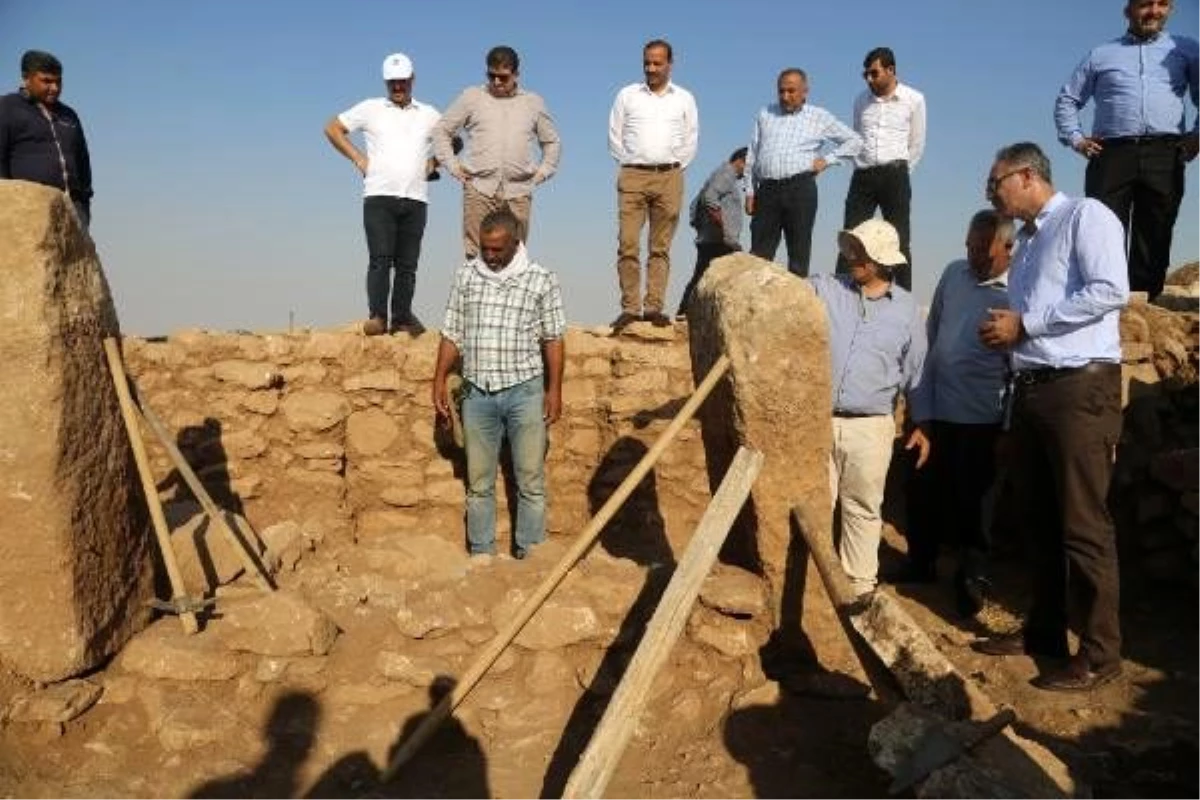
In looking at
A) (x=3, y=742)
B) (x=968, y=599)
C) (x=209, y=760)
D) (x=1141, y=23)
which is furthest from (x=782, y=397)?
(x=1141, y=23)

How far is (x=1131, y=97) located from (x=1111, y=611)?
12.4 feet

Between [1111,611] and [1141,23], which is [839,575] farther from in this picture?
[1141,23]

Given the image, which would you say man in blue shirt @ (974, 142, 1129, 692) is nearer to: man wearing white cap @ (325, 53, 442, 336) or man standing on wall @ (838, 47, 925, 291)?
man standing on wall @ (838, 47, 925, 291)

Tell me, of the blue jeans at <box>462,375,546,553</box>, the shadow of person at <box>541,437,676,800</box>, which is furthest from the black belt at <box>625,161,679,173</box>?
the blue jeans at <box>462,375,546,553</box>

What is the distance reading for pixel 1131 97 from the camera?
599cm

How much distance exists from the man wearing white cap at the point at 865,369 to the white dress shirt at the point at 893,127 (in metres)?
2.85

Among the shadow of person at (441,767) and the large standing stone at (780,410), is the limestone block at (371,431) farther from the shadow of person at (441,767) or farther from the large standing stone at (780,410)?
the large standing stone at (780,410)

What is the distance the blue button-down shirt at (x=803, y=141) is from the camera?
7016mm

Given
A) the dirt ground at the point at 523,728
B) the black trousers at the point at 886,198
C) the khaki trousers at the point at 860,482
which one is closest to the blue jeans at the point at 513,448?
the dirt ground at the point at 523,728

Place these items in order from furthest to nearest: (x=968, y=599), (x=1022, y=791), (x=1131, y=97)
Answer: (x=1131, y=97)
(x=968, y=599)
(x=1022, y=791)

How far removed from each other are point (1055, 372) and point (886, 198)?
139 inches

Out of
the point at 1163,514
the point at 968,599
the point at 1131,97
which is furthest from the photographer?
the point at 1131,97

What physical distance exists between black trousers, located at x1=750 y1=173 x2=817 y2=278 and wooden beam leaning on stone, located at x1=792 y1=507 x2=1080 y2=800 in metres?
3.64

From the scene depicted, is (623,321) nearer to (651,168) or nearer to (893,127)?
(651,168)
